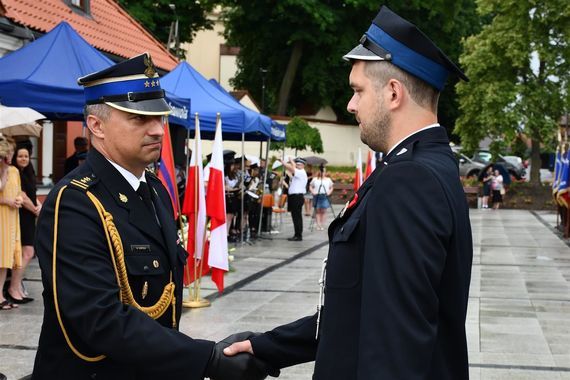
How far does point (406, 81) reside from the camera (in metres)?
2.65

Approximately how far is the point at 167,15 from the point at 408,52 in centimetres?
3261

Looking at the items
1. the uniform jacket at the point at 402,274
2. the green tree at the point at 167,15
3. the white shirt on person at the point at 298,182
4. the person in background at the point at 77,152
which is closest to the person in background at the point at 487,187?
the green tree at the point at 167,15

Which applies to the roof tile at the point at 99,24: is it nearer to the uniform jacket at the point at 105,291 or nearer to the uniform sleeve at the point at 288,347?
the uniform jacket at the point at 105,291

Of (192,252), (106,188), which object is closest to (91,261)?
(106,188)

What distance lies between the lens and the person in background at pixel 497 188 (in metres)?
35.5

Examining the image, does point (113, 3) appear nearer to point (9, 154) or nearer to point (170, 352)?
point (9, 154)

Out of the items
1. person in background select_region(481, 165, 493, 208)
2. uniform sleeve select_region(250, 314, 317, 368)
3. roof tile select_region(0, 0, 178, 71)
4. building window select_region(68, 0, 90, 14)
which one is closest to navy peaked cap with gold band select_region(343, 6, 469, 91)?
uniform sleeve select_region(250, 314, 317, 368)

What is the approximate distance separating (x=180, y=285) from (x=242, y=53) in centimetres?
4868

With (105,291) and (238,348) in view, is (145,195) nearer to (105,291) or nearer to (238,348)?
(105,291)

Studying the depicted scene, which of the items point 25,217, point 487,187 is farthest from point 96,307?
point 487,187

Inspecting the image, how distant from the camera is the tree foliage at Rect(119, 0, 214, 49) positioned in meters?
32.3

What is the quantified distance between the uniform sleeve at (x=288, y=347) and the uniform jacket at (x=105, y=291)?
0.28 m

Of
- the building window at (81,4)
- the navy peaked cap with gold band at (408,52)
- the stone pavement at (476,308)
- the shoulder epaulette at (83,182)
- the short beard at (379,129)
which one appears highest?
the building window at (81,4)

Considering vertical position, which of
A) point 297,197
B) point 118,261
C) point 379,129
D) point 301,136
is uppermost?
point 301,136
